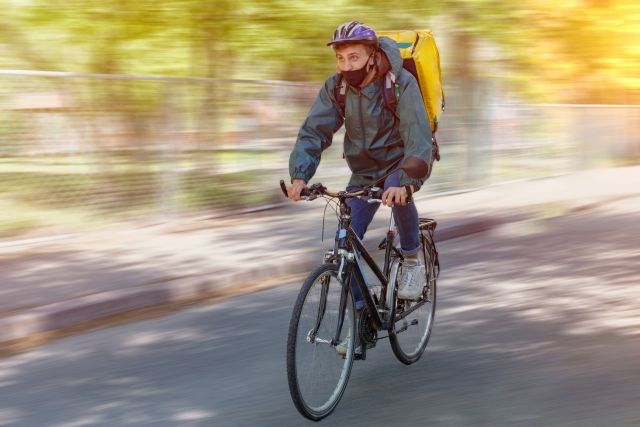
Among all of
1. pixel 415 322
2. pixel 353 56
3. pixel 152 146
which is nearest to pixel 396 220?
pixel 415 322

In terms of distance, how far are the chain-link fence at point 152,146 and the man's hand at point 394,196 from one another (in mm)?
5425

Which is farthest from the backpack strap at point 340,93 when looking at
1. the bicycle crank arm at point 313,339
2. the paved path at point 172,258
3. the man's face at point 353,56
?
the paved path at point 172,258

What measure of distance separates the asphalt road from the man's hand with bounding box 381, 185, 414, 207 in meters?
0.94

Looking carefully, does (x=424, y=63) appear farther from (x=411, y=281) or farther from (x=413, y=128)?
(x=411, y=281)

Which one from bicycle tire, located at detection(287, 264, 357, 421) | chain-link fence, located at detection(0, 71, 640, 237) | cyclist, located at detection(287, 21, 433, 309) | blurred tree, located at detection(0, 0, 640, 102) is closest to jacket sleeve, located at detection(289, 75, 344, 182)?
cyclist, located at detection(287, 21, 433, 309)

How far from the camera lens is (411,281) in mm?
6008

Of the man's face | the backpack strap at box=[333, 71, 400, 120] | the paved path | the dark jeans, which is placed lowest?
the paved path

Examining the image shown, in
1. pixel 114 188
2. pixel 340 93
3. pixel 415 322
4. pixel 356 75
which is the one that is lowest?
pixel 114 188

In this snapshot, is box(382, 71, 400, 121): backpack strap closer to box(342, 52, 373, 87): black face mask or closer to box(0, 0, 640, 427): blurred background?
box(342, 52, 373, 87): black face mask

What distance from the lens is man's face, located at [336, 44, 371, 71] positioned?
530 centimetres

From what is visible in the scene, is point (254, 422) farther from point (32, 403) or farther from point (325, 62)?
point (325, 62)

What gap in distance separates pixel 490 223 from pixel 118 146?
399cm

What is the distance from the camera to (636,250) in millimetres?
10156

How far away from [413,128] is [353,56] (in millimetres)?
437
